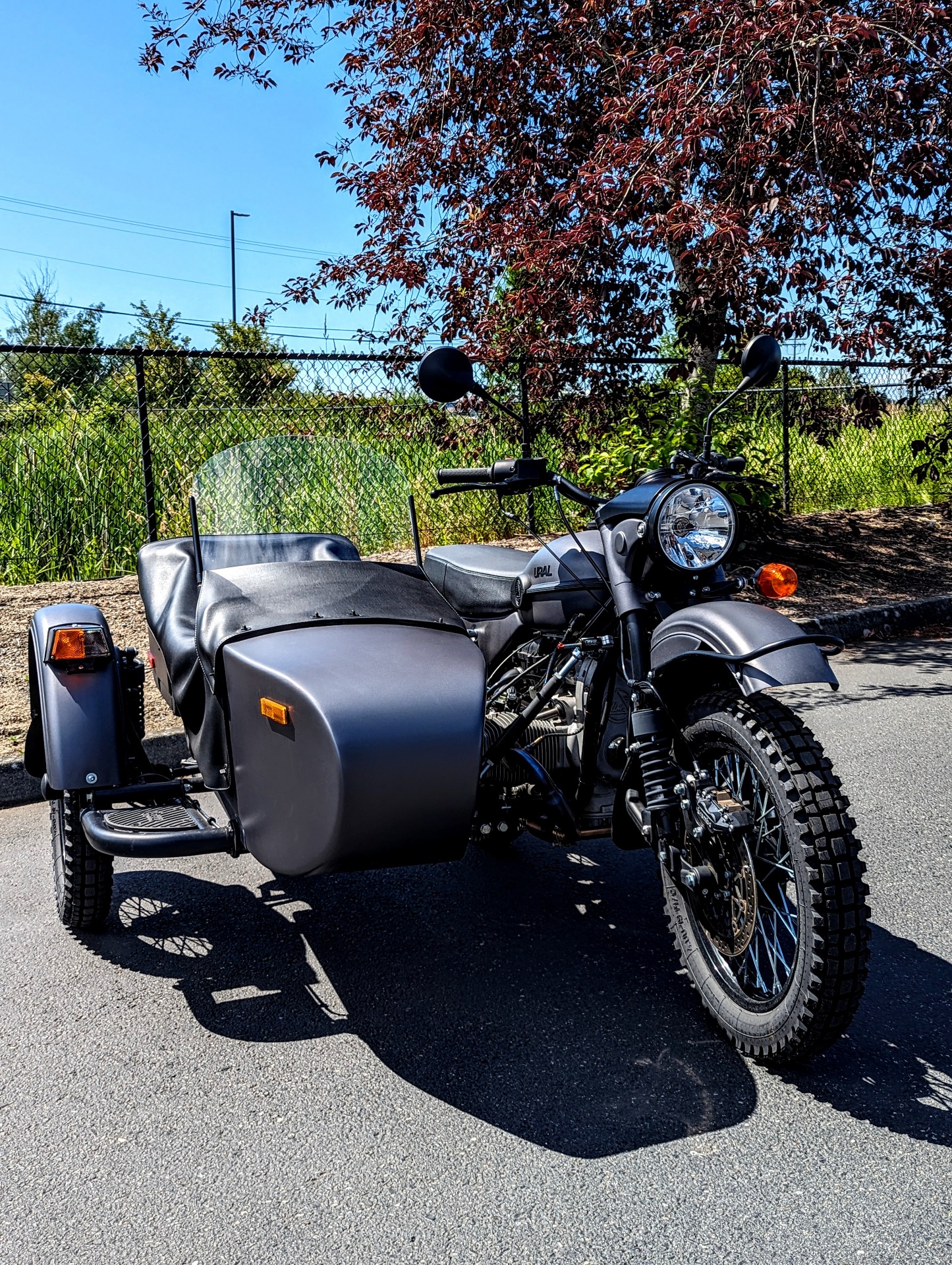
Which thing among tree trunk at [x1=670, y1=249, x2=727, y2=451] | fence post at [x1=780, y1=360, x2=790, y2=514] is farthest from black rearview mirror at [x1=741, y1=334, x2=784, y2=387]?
fence post at [x1=780, y1=360, x2=790, y2=514]

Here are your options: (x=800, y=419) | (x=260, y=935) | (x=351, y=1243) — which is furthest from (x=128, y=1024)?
(x=800, y=419)

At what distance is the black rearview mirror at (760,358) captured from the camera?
9.88 feet

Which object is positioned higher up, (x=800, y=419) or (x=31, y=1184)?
(x=800, y=419)

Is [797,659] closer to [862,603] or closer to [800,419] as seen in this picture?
[862,603]

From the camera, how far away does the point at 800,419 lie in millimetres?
9281

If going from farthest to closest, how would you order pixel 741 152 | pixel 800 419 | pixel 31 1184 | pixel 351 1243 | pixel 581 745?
pixel 800 419 → pixel 741 152 → pixel 581 745 → pixel 31 1184 → pixel 351 1243

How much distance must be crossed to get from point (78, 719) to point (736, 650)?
1844 millimetres

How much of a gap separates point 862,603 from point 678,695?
18.7 feet

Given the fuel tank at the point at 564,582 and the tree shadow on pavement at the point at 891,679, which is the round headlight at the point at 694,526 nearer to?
the fuel tank at the point at 564,582

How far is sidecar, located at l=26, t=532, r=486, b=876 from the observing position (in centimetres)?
237

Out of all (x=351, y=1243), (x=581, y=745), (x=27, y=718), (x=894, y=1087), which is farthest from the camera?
(x=27, y=718)

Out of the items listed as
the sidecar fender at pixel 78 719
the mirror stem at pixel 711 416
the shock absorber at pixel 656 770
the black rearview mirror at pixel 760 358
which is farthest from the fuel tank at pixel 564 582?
the sidecar fender at pixel 78 719

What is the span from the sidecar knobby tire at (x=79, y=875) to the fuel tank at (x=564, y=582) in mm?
1402

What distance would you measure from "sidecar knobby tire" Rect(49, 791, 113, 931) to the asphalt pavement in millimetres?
88
